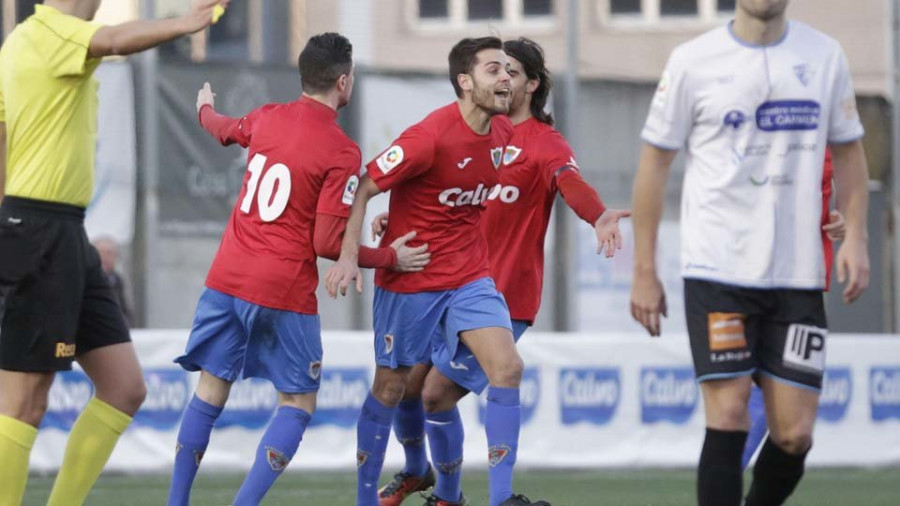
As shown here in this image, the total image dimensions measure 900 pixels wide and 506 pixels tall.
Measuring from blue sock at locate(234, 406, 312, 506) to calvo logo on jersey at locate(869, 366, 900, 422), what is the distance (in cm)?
787

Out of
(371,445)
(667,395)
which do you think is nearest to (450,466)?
(371,445)

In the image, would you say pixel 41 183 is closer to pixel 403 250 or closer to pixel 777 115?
pixel 403 250

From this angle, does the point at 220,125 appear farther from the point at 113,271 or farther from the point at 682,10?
the point at 682,10

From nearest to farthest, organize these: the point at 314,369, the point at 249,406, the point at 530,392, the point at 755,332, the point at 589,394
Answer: the point at 755,332, the point at 314,369, the point at 249,406, the point at 530,392, the point at 589,394

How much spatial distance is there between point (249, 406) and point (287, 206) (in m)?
5.49

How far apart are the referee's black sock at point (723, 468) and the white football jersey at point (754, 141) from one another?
566 millimetres

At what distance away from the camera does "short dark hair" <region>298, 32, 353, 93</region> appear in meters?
7.20

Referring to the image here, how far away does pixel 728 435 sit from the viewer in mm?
6047

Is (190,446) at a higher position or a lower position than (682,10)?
lower

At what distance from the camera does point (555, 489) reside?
35.6ft

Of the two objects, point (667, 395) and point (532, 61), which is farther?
point (667, 395)

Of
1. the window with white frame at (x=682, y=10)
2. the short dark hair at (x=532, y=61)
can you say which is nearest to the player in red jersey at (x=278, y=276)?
the short dark hair at (x=532, y=61)

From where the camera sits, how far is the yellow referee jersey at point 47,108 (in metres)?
6.32

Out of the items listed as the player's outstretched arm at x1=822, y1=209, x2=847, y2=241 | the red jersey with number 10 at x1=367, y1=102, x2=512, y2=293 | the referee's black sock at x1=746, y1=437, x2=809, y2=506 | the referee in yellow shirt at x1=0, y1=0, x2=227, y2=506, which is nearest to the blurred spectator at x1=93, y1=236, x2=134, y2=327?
the red jersey with number 10 at x1=367, y1=102, x2=512, y2=293
